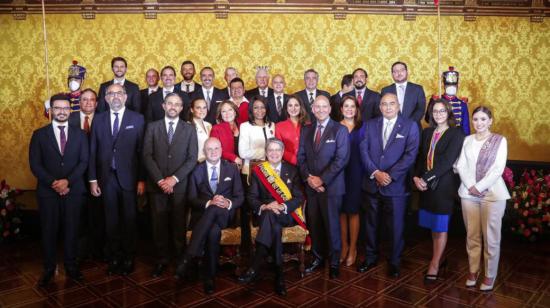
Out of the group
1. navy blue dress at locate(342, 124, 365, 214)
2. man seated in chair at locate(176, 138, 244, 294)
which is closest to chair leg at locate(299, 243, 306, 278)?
navy blue dress at locate(342, 124, 365, 214)

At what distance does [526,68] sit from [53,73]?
668 cm

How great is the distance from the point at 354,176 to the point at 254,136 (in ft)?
3.37

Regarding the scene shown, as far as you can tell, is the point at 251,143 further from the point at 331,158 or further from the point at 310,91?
the point at 310,91

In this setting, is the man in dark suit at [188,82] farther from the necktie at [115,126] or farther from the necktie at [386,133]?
the necktie at [386,133]

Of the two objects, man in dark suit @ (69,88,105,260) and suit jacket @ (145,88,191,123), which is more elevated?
suit jacket @ (145,88,191,123)

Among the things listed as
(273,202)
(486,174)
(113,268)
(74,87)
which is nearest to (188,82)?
(74,87)

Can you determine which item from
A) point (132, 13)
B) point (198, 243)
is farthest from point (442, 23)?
point (198, 243)

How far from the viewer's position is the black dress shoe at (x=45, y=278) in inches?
146

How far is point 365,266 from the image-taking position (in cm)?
398

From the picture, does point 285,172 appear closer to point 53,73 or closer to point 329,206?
point 329,206

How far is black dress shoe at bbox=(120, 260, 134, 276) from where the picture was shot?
395 centimetres

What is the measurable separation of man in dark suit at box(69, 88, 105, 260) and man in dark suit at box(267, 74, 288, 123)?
1.84 meters

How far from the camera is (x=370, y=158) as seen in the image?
3.90 metres

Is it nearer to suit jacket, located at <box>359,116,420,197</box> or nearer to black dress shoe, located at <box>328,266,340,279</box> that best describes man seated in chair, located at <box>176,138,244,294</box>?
black dress shoe, located at <box>328,266,340,279</box>
